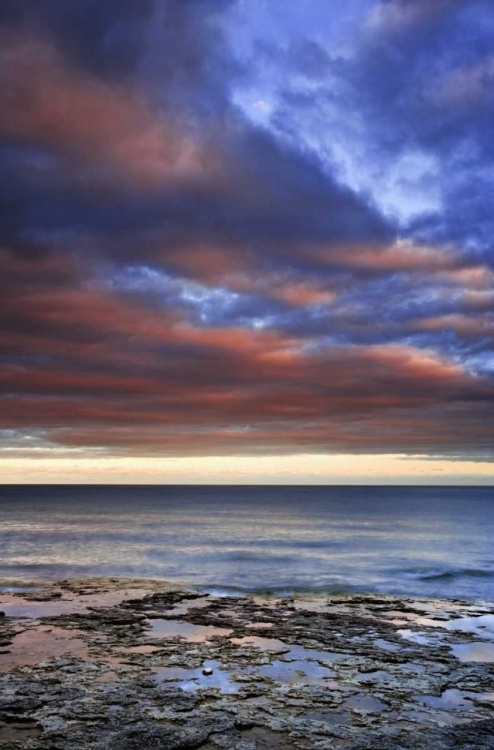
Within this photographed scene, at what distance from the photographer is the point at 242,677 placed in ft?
49.1

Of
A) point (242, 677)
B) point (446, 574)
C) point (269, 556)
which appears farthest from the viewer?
point (269, 556)

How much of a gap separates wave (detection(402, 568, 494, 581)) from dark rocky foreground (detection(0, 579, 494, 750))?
15.1m

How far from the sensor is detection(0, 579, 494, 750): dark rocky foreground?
11.3 m

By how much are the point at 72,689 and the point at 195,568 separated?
31314mm

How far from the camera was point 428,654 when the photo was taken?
698 inches

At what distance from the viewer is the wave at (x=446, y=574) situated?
4006cm

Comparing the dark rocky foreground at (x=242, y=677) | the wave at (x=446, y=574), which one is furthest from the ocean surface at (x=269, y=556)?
the dark rocky foreground at (x=242, y=677)

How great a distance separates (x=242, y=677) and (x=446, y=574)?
30449 millimetres

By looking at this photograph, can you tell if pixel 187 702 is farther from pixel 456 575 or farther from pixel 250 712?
pixel 456 575

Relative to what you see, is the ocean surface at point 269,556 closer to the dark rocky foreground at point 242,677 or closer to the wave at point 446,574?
the wave at point 446,574

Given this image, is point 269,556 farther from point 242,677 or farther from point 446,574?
point 242,677

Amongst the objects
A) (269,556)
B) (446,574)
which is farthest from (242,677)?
(269,556)

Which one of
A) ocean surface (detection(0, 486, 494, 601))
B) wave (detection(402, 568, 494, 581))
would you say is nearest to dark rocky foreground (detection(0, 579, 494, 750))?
ocean surface (detection(0, 486, 494, 601))

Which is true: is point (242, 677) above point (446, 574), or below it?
above
